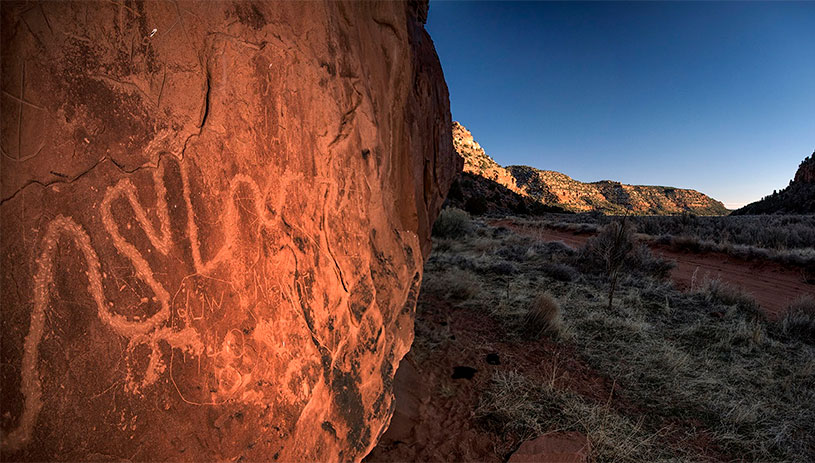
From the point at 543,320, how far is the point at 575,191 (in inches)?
2409

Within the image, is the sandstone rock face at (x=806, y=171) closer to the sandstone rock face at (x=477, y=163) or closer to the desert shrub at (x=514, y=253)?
the sandstone rock face at (x=477, y=163)

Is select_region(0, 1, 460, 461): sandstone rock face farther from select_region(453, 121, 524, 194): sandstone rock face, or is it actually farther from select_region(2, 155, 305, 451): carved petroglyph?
select_region(453, 121, 524, 194): sandstone rock face

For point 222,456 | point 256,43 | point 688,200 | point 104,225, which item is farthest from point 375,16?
point 688,200

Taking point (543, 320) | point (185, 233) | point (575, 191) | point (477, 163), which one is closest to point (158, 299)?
point (185, 233)

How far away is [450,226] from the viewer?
45.3ft

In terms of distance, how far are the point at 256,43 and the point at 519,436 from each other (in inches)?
129

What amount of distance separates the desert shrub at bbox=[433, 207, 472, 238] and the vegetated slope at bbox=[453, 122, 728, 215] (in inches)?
1337

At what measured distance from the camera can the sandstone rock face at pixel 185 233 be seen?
0.96 meters

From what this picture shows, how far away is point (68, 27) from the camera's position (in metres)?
1.00

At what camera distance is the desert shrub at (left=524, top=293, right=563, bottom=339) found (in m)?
4.49

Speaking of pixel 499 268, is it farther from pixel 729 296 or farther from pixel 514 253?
pixel 729 296

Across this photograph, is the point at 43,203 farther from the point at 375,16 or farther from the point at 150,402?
the point at 375,16

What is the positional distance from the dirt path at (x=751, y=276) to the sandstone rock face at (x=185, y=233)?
27.6 ft

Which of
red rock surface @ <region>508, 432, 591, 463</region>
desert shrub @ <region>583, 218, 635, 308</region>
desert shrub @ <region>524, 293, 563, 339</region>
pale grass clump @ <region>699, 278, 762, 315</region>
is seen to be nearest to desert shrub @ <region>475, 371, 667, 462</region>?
red rock surface @ <region>508, 432, 591, 463</region>
